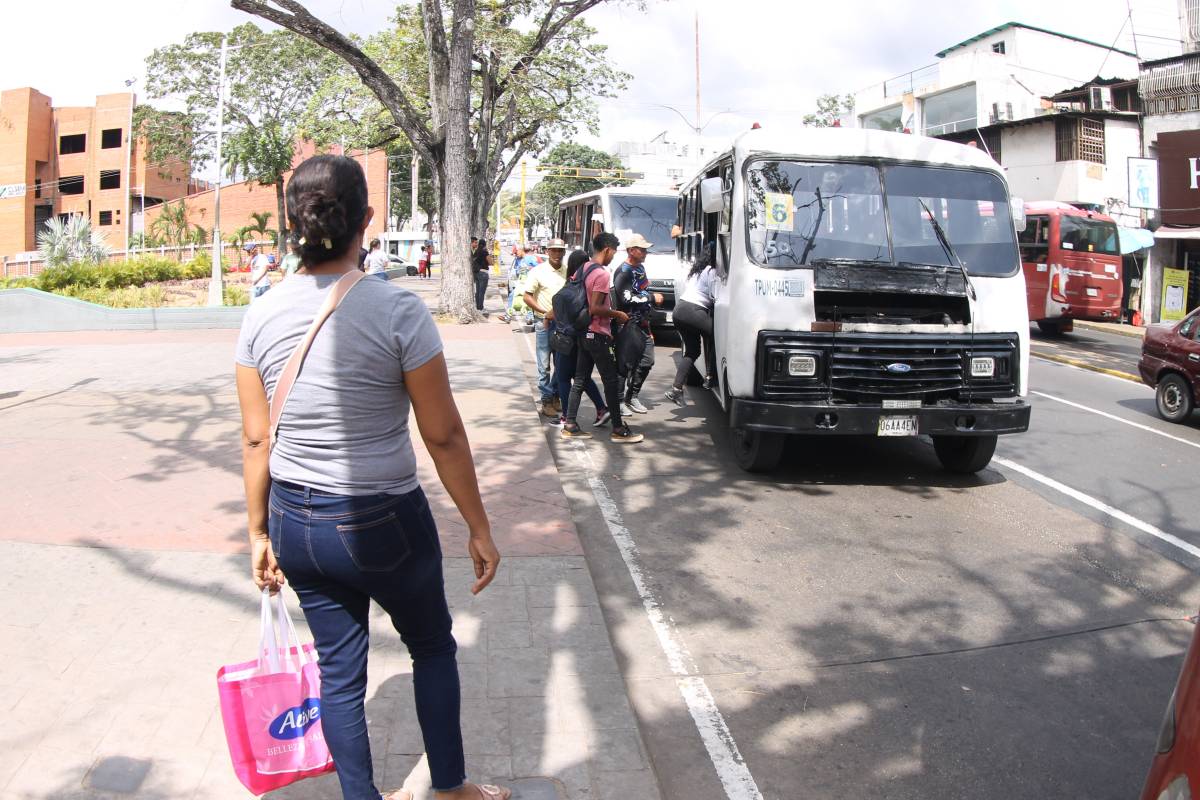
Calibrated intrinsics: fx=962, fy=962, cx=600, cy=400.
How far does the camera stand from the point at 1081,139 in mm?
30141

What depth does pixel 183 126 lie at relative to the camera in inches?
1807

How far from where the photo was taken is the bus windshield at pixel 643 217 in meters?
16.5

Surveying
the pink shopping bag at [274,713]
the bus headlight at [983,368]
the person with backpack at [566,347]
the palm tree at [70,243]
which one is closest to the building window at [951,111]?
the palm tree at [70,243]

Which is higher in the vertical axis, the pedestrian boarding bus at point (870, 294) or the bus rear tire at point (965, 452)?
the pedestrian boarding bus at point (870, 294)

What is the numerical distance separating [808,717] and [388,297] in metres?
2.57

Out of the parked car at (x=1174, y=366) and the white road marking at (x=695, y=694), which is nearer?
the white road marking at (x=695, y=694)

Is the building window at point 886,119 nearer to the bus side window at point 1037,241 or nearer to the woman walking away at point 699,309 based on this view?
the bus side window at point 1037,241

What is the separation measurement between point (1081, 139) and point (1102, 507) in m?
27.2

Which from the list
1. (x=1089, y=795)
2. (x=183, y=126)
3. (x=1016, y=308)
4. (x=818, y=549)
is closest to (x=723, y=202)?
(x=1016, y=308)

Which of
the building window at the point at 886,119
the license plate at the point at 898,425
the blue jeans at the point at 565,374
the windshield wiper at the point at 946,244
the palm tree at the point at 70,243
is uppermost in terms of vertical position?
the building window at the point at 886,119

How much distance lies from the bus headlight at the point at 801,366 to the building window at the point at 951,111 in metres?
34.3

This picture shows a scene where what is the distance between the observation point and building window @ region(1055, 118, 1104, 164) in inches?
1184

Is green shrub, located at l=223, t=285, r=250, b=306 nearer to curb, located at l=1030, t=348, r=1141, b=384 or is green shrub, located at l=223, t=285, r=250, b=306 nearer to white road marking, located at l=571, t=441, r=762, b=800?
curb, located at l=1030, t=348, r=1141, b=384

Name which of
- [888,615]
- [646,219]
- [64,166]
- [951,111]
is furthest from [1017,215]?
[64,166]
